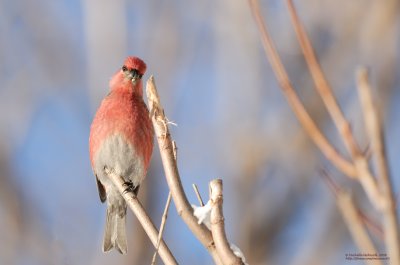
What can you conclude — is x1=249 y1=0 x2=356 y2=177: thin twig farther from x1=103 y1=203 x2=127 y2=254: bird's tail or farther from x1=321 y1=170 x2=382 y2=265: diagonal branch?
x1=103 y1=203 x2=127 y2=254: bird's tail

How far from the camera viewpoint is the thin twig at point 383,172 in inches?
44.7

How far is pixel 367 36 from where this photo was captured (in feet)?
16.9

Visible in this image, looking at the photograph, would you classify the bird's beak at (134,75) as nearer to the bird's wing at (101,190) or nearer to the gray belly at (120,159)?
the gray belly at (120,159)

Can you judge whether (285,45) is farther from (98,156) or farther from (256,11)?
(256,11)

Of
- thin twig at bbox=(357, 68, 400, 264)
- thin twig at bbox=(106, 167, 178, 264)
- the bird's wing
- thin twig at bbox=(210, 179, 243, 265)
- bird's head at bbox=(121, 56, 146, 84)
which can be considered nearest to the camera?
thin twig at bbox=(357, 68, 400, 264)

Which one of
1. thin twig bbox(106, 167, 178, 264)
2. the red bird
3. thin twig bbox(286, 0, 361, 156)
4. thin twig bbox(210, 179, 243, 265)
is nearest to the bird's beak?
the red bird

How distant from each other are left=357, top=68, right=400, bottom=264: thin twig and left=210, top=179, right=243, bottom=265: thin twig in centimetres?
61

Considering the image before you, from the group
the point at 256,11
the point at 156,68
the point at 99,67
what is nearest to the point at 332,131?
the point at 156,68

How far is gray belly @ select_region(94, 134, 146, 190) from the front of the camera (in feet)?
15.6

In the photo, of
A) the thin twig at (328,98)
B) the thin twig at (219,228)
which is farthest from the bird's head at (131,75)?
the thin twig at (328,98)

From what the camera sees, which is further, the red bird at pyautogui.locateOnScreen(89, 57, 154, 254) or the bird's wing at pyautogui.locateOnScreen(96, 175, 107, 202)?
the bird's wing at pyautogui.locateOnScreen(96, 175, 107, 202)

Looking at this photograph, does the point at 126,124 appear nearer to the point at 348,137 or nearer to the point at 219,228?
the point at 219,228

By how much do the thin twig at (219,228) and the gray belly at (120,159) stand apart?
2936 mm

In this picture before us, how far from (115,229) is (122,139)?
614 millimetres
